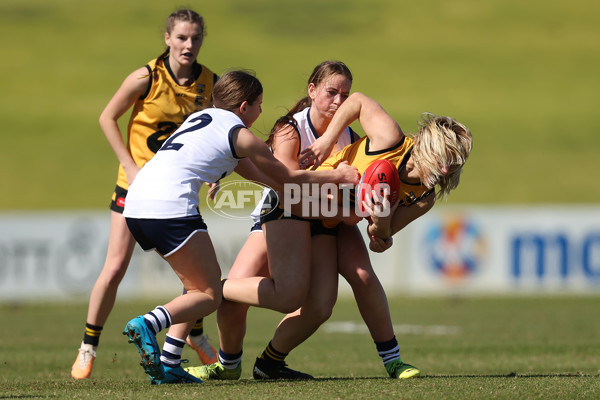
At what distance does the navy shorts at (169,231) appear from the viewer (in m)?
5.45

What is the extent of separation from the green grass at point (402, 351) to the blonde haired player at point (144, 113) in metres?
0.64

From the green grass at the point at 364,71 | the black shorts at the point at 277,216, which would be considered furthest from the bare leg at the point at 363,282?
the green grass at the point at 364,71

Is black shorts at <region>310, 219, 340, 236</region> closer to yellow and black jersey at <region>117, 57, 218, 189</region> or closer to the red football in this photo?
the red football

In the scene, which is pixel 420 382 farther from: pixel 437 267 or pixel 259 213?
pixel 437 267

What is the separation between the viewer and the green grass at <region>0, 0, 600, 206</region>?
1455 inches

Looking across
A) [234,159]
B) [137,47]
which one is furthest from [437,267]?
[137,47]

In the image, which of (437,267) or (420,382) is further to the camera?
(437,267)

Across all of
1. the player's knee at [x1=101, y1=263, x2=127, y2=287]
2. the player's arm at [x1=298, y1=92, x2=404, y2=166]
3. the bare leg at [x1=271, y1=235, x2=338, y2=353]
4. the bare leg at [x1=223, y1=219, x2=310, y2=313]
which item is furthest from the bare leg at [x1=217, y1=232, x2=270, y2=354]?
the player's knee at [x1=101, y1=263, x2=127, y2=287]

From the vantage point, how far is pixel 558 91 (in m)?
47.5

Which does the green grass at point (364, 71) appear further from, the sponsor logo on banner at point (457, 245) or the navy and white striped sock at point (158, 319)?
the navy and white striped sock at point (158, 319)

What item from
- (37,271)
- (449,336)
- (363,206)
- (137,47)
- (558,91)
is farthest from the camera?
(137,47)

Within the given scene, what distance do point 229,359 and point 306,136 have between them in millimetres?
1615

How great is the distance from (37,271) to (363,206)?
39.0 feet

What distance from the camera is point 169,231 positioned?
5449 mm
